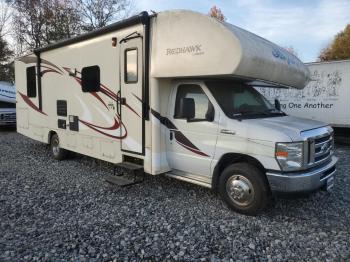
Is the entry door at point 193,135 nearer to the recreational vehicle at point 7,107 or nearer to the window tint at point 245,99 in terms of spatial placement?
the window tint at point 245,99

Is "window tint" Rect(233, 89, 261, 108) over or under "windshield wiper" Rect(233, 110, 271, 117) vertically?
over

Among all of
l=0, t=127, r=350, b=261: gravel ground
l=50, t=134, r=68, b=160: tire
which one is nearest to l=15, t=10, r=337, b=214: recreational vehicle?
l=0, t=127, r=350, b=261: gravel ground

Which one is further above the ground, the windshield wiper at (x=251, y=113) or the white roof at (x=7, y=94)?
the white roof at (x=7, y=94)

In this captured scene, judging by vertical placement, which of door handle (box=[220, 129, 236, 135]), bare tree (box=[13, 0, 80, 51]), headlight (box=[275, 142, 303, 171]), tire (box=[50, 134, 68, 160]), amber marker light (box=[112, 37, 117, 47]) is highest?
bare tree (box=[13, 0, 80, 51])

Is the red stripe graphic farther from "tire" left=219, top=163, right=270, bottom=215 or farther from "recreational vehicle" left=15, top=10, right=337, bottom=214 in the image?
"tire" left=219, top=163, right=270, bottom=215

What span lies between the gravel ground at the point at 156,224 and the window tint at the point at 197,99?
1.56 m

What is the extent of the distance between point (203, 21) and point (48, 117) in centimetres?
590

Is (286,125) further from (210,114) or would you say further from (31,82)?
(31,82)

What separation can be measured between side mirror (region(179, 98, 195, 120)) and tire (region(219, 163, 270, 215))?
3.57 ft

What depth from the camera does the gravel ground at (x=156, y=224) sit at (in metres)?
4.12

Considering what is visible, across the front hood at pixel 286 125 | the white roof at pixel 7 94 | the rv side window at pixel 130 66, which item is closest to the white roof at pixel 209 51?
the rv side window at pixel 130 66

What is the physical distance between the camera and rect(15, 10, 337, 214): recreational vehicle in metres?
4.81

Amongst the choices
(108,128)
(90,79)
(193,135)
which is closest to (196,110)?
(193,135)

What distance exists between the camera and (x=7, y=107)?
16453 millimetres
